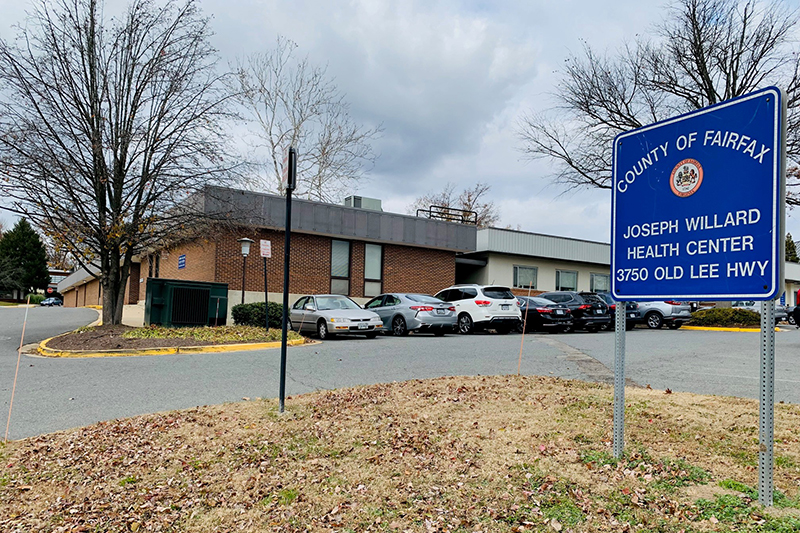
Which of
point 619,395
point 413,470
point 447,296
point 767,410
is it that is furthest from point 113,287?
point 767,410

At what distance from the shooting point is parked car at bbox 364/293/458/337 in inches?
725

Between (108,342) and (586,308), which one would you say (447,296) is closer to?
(586,308)

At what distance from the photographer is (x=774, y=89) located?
3.78 m

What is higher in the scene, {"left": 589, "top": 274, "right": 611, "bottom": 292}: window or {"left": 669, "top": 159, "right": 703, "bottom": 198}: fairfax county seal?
{"left": 589, "top": 274, "right": 611, "bottom": 292}: window

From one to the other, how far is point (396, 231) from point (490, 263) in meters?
6.55

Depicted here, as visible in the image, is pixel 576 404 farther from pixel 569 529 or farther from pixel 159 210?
pixel 159 210

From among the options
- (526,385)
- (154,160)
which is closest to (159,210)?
(154,160)

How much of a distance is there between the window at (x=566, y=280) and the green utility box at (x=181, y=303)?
787 inches

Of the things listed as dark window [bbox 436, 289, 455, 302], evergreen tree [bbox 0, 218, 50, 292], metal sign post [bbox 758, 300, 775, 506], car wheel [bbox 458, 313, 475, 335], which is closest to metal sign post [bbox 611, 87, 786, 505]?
metal sign post [bbox 758, 300, 775, 506]

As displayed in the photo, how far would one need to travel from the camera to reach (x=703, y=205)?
13.7 ft

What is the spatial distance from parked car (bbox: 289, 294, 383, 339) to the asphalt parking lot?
131cm

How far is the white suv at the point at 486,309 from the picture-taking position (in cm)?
1964

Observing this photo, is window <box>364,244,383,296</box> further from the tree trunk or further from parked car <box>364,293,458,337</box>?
the tree trunk

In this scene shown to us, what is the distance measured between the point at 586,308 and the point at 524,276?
9.30m
